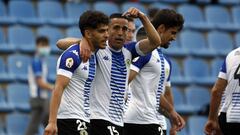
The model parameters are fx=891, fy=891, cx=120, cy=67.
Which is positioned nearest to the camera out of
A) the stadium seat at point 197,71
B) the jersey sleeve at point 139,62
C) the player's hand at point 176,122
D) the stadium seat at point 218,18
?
A: the jersey sleeve at point 139,62

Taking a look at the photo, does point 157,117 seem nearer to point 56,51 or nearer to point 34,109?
point 34,109

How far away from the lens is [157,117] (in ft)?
31.1

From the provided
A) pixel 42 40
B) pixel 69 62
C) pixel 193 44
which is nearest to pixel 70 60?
pixel 69 62

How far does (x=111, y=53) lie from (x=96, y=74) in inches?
10.4

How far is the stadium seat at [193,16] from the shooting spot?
17.8m

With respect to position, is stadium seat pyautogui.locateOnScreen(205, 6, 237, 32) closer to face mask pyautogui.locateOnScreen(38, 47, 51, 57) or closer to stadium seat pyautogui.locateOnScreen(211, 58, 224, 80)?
stadium seat pyautogui.locateOnScreen(211, 58, 224, 80)

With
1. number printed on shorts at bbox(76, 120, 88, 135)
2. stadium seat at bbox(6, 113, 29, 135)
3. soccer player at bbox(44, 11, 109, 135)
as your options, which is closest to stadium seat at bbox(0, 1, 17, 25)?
stadium seat at bbox(6, 113, 29, 135)

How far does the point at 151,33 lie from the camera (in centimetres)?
860

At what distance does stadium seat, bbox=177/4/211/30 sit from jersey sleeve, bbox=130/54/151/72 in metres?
8.47

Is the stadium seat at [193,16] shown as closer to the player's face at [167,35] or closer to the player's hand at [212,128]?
the player's hand at [212,128]

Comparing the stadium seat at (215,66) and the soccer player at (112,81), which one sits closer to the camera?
the soccer player at (112,81)

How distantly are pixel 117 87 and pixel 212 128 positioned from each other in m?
1.40

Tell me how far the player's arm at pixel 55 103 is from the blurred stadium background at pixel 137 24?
6.71m

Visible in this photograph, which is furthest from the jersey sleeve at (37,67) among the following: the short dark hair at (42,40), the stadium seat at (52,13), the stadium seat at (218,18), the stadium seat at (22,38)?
the stadium seat at (218,18)
